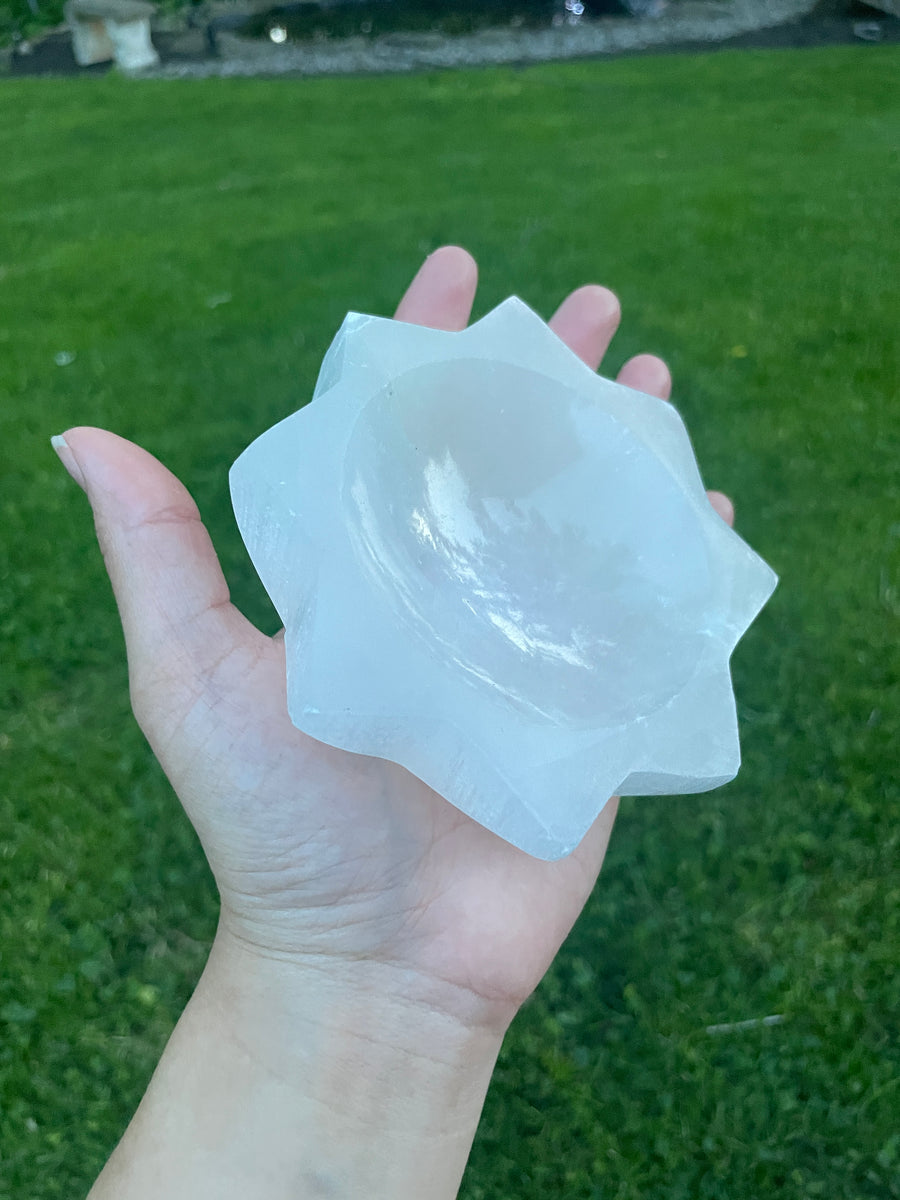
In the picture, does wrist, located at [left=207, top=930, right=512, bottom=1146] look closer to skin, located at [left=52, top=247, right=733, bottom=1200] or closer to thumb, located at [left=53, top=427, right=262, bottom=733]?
skin, located at [left=52, top=247, right=733, bottom=1200]

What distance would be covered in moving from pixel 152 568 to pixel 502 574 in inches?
22.9

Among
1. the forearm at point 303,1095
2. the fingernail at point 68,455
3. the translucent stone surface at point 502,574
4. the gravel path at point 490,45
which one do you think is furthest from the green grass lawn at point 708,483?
the gravel path at point 490,45

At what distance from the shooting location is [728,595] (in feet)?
4.43

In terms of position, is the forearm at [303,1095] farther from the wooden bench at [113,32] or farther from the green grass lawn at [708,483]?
the wooden bench at [113,32]

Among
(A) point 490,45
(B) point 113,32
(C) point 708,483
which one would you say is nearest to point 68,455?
(C) point 708,483

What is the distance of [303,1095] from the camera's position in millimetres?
1291

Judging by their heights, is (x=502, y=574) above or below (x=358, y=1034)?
above

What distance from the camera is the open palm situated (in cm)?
129

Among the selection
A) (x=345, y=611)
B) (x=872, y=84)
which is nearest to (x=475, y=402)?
(x=345, y=611)

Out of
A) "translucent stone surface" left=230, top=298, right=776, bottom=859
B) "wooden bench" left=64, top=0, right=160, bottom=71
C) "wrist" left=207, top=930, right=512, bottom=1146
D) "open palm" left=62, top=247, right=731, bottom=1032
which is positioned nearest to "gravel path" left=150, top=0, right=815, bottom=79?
"wooden bench" left=64, top=0, right=160, bottom=71

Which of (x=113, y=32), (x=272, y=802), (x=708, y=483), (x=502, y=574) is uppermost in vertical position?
(x=113, y=32)

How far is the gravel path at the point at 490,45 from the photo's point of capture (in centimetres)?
700

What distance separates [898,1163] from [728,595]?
1211mm

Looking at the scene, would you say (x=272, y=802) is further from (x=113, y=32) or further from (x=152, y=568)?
(x=113, y=32)
